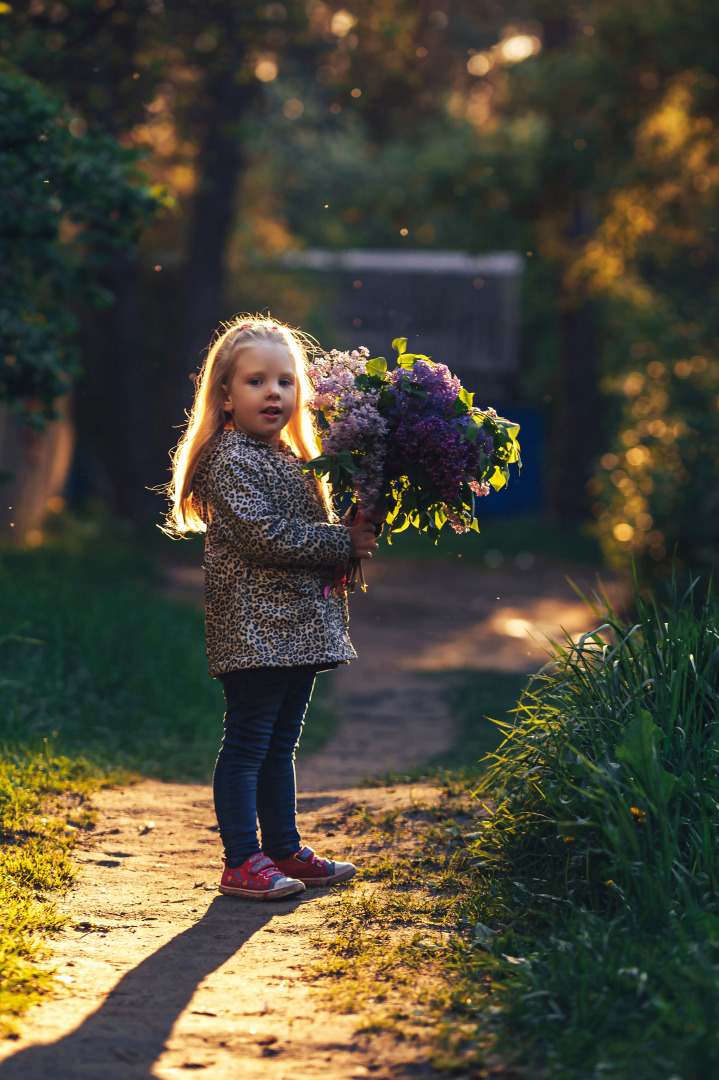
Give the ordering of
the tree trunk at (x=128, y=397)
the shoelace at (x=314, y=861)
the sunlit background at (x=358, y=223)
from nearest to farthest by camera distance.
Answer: the shoelace at (x=314, y=861), the sunlit background at (x=358, y=223), the tree trunk at (x=128, y=397)

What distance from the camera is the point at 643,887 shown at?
10.2 feet

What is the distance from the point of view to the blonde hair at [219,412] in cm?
399

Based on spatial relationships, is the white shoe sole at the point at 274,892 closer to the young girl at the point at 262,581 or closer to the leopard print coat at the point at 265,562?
the young girl at the point at 262,581

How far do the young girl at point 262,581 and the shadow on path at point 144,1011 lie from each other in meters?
0.26

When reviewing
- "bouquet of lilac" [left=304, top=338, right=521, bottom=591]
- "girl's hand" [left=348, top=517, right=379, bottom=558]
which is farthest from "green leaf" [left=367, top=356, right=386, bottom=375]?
"girl's hand" [left=348, top=517, right=379, bottom=558]

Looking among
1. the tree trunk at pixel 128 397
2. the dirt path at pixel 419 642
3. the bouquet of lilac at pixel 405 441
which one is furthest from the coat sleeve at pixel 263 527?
the tree trunk at pixel 128 397

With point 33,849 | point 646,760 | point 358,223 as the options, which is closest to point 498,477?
point 646,760

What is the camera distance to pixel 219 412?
4070mm

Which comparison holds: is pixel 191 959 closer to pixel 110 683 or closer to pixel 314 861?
pixel 314 861

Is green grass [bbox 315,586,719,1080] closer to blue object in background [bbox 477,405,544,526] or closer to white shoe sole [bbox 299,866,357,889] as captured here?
A: white shoe sole [bbox 299,866,357,889]

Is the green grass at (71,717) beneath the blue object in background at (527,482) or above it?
beneath

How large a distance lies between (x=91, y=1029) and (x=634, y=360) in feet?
43.8

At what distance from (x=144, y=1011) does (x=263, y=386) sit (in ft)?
6.43

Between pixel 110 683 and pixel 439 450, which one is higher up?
pixel 439 450
